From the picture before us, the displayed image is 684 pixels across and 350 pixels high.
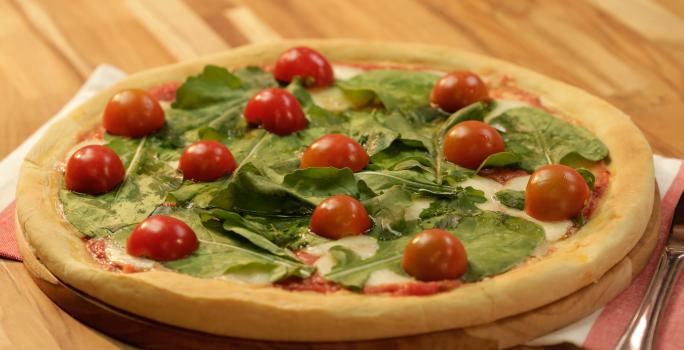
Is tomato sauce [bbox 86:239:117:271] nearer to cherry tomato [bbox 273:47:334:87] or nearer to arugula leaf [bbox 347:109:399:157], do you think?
arugula leaf [bbox 347:109:399:157]

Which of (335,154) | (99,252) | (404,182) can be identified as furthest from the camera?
(335,154)

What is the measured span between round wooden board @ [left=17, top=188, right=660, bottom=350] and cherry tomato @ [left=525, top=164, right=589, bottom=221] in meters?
0.26

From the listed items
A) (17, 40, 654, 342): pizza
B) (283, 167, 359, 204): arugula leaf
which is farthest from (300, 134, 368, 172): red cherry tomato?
(283, 167, 359, 204): arugula leaf

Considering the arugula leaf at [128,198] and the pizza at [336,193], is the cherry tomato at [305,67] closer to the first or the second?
the pizza at [336,193]

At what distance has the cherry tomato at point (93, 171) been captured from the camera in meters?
4.02

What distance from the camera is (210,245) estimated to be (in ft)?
11.8

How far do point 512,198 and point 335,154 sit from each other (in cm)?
69

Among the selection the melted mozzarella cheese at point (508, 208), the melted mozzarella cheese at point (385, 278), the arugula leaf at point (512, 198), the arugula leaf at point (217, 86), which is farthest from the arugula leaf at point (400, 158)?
the arugula leaf at point (217, 86)

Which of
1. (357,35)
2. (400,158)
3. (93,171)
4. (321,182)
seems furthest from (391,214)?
(357,35)

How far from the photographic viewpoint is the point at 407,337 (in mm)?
3244

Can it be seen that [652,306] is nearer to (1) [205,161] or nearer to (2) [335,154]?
(2) [335,154]

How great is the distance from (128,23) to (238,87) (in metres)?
1.61

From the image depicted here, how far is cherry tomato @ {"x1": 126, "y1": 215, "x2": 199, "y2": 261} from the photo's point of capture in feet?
11.5

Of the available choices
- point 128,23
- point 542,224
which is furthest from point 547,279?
point 128,23
